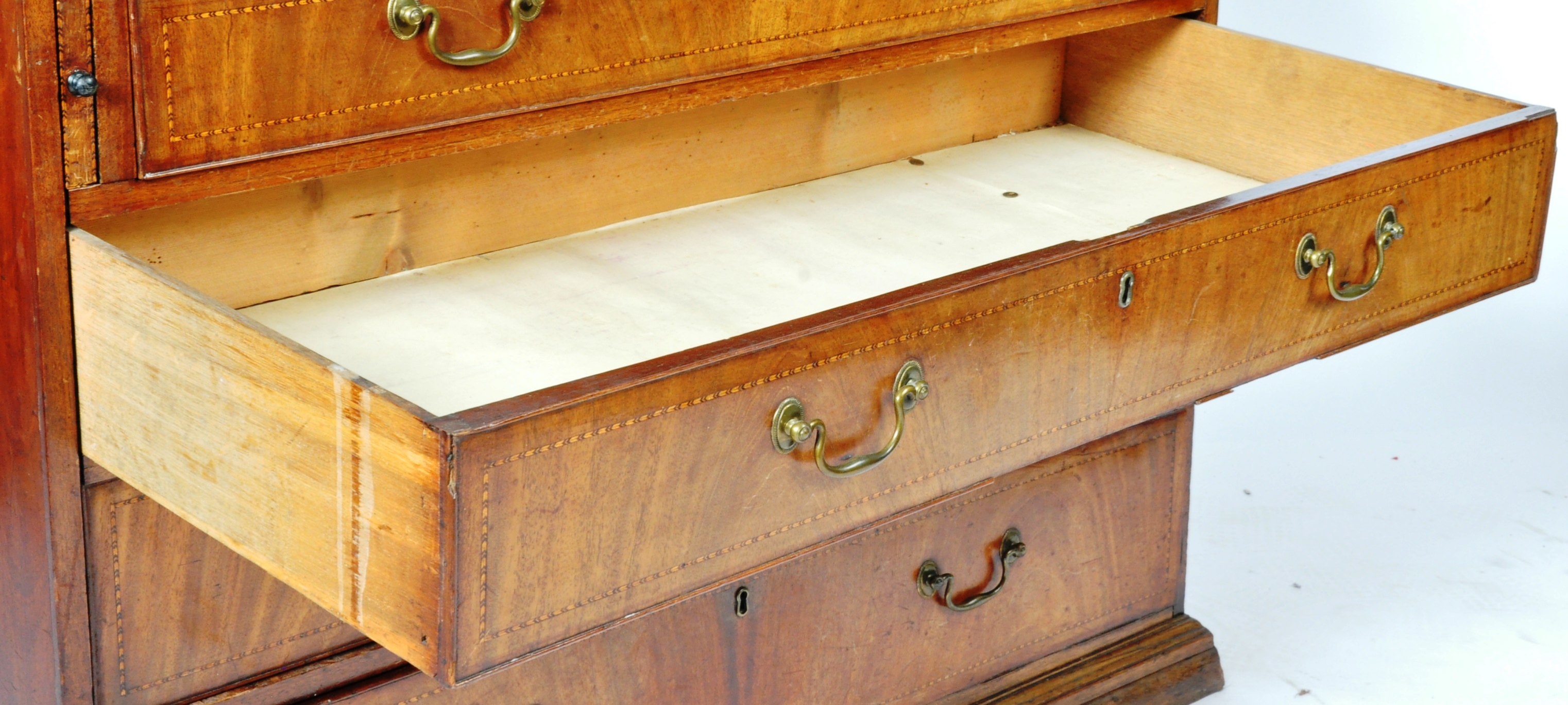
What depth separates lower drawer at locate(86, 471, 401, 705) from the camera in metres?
1.54

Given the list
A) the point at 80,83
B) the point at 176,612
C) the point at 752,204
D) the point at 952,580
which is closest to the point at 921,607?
the point at 952,580

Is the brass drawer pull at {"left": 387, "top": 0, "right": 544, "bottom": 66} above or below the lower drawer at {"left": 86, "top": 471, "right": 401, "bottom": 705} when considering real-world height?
above

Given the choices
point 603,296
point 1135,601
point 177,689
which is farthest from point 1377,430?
point 177,689

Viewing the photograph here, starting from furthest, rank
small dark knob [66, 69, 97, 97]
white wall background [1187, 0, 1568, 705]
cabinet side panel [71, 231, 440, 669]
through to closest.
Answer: white wall background [1187, 0, 1568, 705] → small dark knob [66, 69, 97, 97] → cabinet side panel [71, 231, 440, 669]

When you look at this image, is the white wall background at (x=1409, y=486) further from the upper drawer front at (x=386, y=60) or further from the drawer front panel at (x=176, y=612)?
the drawer front panel at (x=176, y=612)

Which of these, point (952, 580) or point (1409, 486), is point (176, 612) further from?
point (1409, 486)

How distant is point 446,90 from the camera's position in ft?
4.96

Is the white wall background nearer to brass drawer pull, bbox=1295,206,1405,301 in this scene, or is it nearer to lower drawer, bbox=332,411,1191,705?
brass drawer pull, bbox=1295,206,1405,301

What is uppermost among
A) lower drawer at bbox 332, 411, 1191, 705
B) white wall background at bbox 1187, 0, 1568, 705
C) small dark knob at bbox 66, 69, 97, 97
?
small dark knob at bbox 66, 69, 97, 97

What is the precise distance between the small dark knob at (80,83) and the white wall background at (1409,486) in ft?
3.71

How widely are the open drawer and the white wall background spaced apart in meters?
0.15

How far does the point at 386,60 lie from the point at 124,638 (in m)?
0.51

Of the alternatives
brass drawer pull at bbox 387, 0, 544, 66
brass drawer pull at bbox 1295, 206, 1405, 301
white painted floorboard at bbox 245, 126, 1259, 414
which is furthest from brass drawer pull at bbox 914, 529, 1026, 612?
brass drawer pull at bbox 387, 0, 544, 66

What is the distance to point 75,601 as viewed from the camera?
152 centimetres
